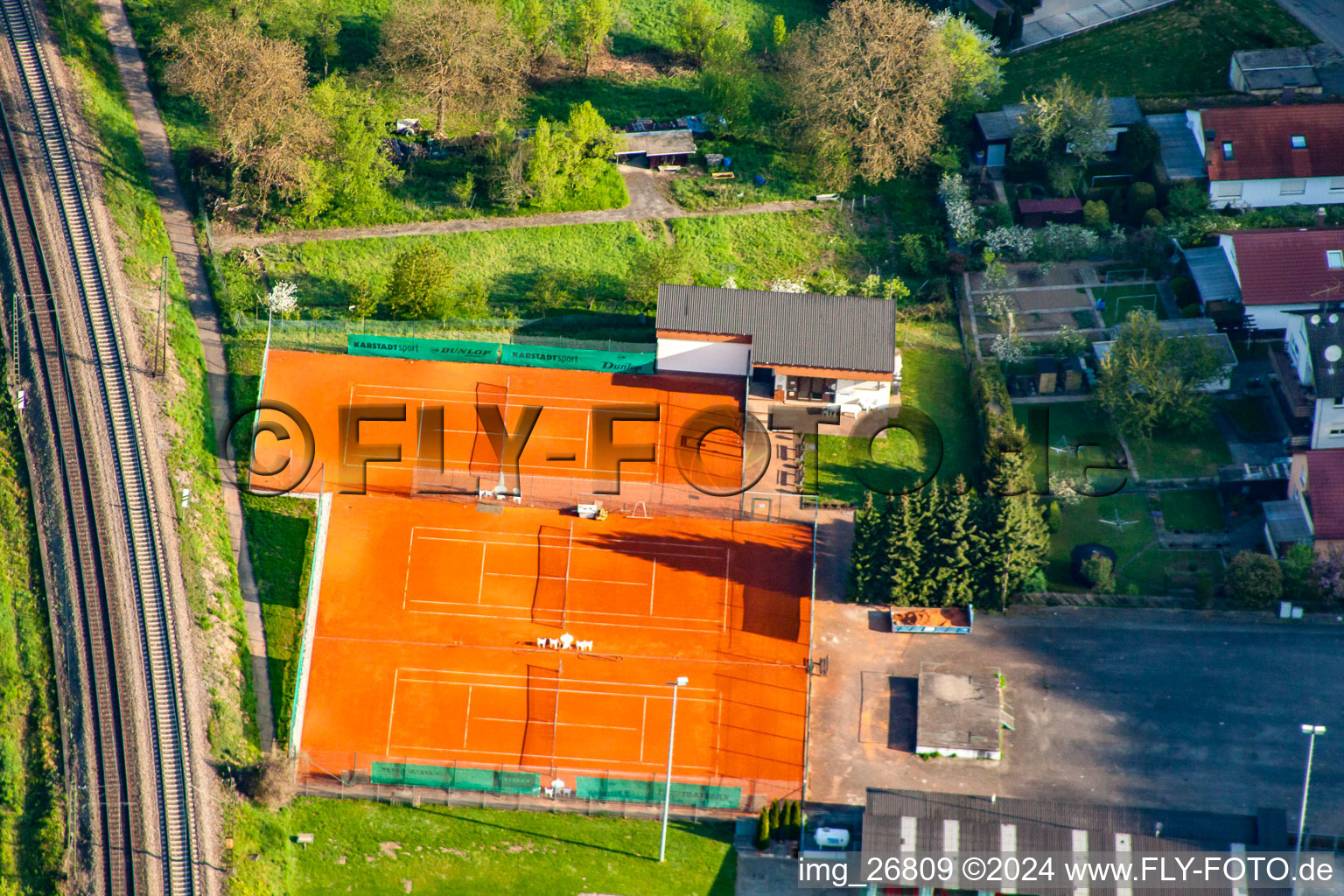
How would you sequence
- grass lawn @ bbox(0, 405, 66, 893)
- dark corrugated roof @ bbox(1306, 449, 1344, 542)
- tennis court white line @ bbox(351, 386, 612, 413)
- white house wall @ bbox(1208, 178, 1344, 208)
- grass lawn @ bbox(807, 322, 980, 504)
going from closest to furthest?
grass lawn @ bbox(0, 405, 66, 893) < dark corrugated roof @ bbox(1306, 449, 1344, 542) < grass lawn @ bbox(807, 322, 980, 504) < tennis court white line @ bbox(351, 386, 612, 413) < white house wall @ bbox(1208, 178, 1344, 208)

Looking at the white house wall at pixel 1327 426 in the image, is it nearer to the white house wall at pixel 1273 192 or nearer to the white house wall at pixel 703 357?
the white house wall at pixel 1273 192

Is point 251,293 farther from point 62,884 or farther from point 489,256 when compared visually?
point 62,884

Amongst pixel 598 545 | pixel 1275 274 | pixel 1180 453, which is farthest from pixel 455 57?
pixel 1275 274

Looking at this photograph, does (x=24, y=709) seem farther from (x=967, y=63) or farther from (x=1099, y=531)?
(x=967, y=63)

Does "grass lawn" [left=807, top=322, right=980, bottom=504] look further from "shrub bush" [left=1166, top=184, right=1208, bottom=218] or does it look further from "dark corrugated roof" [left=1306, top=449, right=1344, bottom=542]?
"dark corrugated roof" [left=1306, top=449, right=1344, bottom=542]

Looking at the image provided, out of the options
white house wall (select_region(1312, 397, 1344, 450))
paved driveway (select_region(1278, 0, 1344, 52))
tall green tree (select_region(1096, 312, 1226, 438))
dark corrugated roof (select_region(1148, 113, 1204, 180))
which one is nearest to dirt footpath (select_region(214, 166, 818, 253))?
dark corrugated roof (select_region(1148, 113, 1204, 180))

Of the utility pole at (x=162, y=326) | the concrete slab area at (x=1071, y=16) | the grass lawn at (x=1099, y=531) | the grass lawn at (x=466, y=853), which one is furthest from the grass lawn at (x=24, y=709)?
the concrete slab area at (x=1071, y=16)
